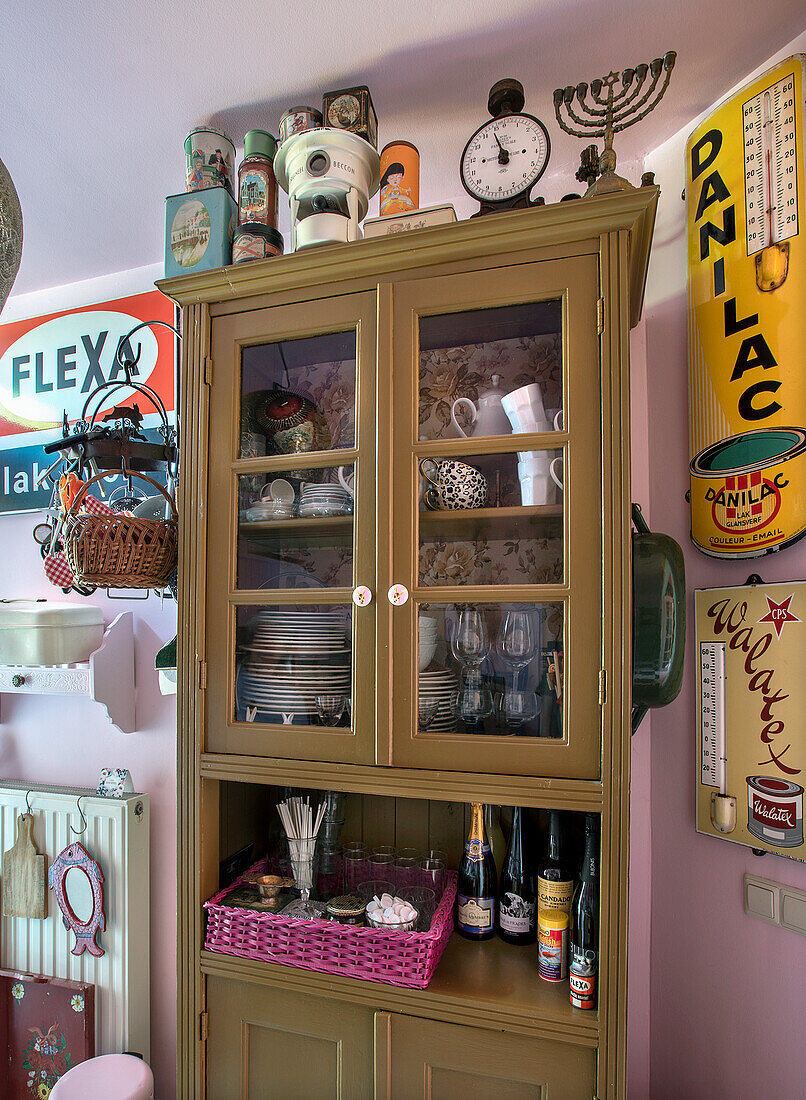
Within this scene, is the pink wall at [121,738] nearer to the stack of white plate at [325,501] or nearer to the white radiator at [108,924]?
the white radiator at [108,924]

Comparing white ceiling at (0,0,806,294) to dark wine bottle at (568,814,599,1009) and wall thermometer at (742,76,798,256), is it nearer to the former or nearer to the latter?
wall thermometer at (742,76,798,256)

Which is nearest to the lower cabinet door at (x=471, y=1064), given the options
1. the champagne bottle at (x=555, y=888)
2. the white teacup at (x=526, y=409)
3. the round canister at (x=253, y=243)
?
the champagne bottle at (x=555, y=888)

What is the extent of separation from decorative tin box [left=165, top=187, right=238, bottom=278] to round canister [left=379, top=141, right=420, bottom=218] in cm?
35

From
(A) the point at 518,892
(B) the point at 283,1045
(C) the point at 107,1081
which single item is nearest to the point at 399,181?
(A) the point at 518,892

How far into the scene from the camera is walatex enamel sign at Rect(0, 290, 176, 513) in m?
2.05

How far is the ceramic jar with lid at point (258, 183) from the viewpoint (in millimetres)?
1402

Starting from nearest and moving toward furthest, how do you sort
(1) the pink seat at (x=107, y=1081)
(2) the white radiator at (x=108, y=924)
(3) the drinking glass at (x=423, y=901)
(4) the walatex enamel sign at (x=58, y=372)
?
(3) the drinking glass at (x=423, y=901) → (1) the pink seat at (x=107, y=1081) → (2) the white radiator at (x=108, y=924) → (4) the walatex enamel sign at (x=58, y=372)

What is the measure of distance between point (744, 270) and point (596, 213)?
0.39 m

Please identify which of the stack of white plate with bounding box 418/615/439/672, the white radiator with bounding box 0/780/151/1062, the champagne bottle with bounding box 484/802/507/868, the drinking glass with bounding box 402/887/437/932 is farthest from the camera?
the white radiator with bounding box 0/780/151/1062

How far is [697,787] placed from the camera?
4.51 feet

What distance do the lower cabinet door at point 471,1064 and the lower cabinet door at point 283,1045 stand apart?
0.16 ft

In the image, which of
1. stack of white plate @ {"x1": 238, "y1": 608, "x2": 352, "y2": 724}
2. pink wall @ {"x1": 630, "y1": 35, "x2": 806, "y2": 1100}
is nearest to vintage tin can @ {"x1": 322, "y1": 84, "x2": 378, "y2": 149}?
pink wall @ {"x1": 630, "y1": 35, "x2": 806, "y2": 1100}

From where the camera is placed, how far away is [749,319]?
1.28 m

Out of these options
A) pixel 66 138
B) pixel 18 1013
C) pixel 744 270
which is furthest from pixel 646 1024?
pixel 66 138
